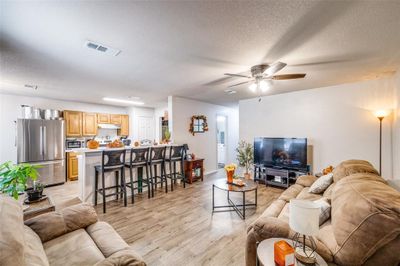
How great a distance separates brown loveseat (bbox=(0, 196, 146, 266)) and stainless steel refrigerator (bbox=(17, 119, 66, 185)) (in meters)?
4.06

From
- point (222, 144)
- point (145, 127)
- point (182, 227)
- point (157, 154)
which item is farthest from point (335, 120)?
point (145, 127)

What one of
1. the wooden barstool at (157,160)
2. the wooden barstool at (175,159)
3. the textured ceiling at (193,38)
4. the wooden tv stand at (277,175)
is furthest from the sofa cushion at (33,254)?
the wooden tv stand at (277,175)

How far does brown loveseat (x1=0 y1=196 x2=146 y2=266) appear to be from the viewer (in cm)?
94

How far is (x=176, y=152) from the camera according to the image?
459 centimetres

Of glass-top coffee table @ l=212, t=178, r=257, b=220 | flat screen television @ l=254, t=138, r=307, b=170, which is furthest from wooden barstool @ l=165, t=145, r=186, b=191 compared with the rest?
flat screen television @ l=254, t=138, r=307, b=170

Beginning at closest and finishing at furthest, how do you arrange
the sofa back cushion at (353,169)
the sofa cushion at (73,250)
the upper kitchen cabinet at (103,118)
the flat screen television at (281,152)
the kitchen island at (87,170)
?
Answer: the sofa cushion at (73,250) < the sofa back cushion at (353,169) < the kitchen island at (87,170) < the flat screen television at (281,152) < the upper kitchen cabinet at (103,118)

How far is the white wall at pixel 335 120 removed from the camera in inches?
140

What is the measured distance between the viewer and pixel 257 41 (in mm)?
2082

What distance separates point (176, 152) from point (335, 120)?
3826mm

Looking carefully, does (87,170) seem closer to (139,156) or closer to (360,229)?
(139,156)

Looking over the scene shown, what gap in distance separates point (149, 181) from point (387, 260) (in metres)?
3.69

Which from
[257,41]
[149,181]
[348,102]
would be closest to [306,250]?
[257,41]

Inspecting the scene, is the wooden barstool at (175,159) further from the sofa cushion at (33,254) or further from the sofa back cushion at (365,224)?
the sofa back cushion at (365,224)

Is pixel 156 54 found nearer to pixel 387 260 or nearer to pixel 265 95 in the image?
pixel 387 260
